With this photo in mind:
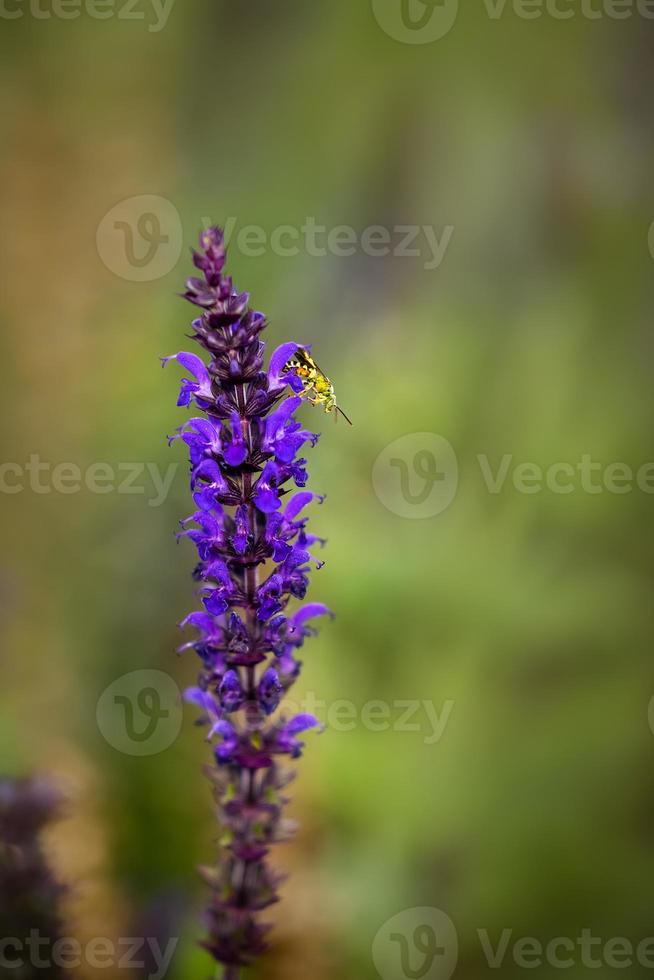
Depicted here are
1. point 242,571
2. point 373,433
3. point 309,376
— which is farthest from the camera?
point 373,433

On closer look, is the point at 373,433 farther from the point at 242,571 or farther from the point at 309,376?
the point at 242,571

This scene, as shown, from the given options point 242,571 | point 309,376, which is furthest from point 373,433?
point 242,571

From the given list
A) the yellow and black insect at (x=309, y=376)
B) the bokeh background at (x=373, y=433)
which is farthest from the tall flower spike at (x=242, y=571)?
the bokeh background at (x=373, y=433)

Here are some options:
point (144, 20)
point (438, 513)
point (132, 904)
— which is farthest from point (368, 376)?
point (144, 20)

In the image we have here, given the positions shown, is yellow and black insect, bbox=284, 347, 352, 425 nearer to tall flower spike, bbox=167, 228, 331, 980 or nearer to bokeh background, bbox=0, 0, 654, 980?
tall flower spike, bbox=167, 228, 331, 980

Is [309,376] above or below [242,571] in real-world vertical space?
above

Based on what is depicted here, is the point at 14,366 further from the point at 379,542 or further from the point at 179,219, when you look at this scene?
the point at 379,542

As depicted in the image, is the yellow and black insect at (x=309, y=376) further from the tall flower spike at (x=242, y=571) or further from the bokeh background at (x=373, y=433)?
the bokeh background at (x=373, y=433)
